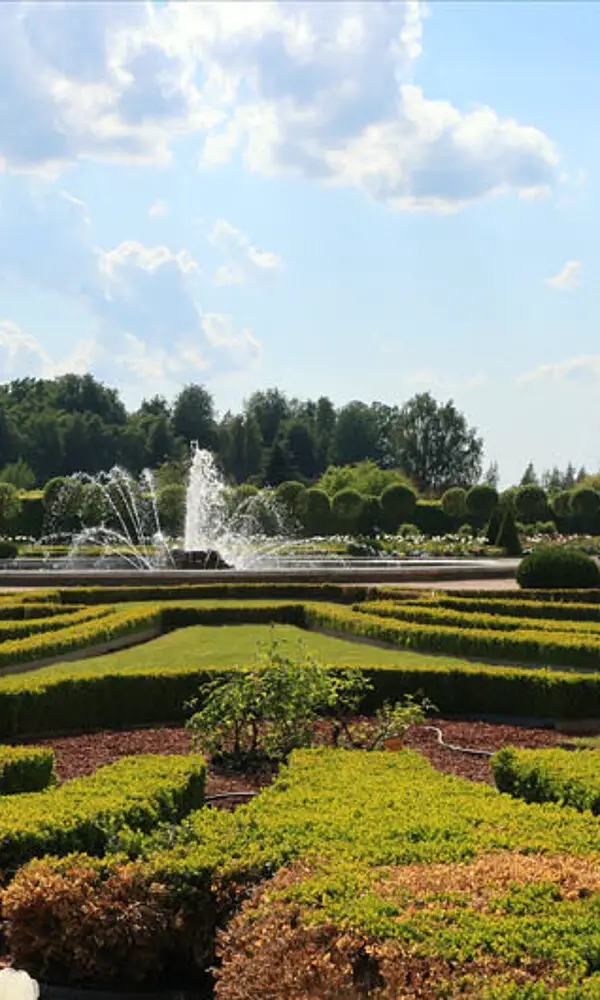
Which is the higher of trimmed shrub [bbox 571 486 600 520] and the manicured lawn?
trimmed shrub [bbox 571 486 600 520]

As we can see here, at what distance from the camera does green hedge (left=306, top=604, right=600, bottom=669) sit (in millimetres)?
10562

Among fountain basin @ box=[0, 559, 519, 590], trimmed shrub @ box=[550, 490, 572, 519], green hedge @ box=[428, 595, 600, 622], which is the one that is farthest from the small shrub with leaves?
trimmed shrub @ box=[550, 490, 572, 519]

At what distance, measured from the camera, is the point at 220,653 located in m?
10.9

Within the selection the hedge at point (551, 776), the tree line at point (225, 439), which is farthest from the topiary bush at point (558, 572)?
the tree line at point (225, 439)

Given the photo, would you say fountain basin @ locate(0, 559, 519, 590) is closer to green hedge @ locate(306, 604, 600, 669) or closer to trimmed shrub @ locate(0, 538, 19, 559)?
green hedge @ locate(306, 604, 600, 669)

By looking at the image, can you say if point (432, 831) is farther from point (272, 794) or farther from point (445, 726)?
point (445, 726)

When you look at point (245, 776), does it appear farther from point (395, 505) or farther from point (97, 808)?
point (395, 505)

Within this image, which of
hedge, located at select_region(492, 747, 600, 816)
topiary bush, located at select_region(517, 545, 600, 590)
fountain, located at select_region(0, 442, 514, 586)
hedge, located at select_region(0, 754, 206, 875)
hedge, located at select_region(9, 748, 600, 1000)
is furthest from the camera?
fountain, located at select_region(0, 442, 514, 586)

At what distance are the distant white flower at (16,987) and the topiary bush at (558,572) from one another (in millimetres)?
15735

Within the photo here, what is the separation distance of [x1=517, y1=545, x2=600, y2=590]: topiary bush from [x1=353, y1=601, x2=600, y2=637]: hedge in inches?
172

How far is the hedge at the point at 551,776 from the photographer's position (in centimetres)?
531

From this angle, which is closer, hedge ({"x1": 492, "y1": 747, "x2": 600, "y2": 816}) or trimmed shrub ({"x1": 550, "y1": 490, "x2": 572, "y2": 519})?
hedge ({"x1": 492, "y1": 747, "x2": 600, "y2": 816})

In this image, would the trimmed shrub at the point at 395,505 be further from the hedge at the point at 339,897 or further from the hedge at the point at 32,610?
the hedge at the point at 339,897

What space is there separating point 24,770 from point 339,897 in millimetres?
3108
